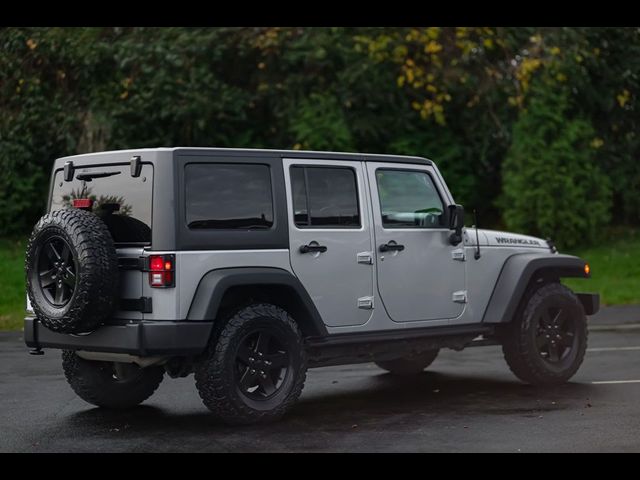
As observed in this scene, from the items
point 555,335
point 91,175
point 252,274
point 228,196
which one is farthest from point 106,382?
point 555,335

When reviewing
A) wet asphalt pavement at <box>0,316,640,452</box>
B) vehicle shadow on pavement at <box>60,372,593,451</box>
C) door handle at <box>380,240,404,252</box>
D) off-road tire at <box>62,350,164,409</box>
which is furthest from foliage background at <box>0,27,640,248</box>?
off-road tire at <box>62,350,164,409</box>

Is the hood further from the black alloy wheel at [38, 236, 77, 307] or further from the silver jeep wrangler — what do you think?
the black alloy wheel at [38, 236, 77, 307]

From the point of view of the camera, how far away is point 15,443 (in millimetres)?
7582

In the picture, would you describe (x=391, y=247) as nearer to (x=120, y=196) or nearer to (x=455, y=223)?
(x=455, y=223)

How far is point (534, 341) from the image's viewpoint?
32.3 ft

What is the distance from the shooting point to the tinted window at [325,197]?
8570mm

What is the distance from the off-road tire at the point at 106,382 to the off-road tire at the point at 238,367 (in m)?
1.03

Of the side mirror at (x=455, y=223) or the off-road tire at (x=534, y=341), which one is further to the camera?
the off-road tire at (x=534, y=341)

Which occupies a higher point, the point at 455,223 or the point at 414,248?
the point at 455,223

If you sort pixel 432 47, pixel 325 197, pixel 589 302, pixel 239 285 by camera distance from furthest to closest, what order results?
1. pixel 432 47
2. pixel 589 302
3. pixel 325 197
4. pixel 239 285

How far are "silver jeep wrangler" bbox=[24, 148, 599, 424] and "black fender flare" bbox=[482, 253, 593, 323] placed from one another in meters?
0.01

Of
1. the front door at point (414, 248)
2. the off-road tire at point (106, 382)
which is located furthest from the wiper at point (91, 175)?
the front door at point (414, 248)

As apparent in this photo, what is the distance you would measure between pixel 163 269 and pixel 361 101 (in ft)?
41.6

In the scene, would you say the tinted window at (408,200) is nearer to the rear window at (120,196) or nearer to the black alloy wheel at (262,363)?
the black alloy wheel at (262,363)
